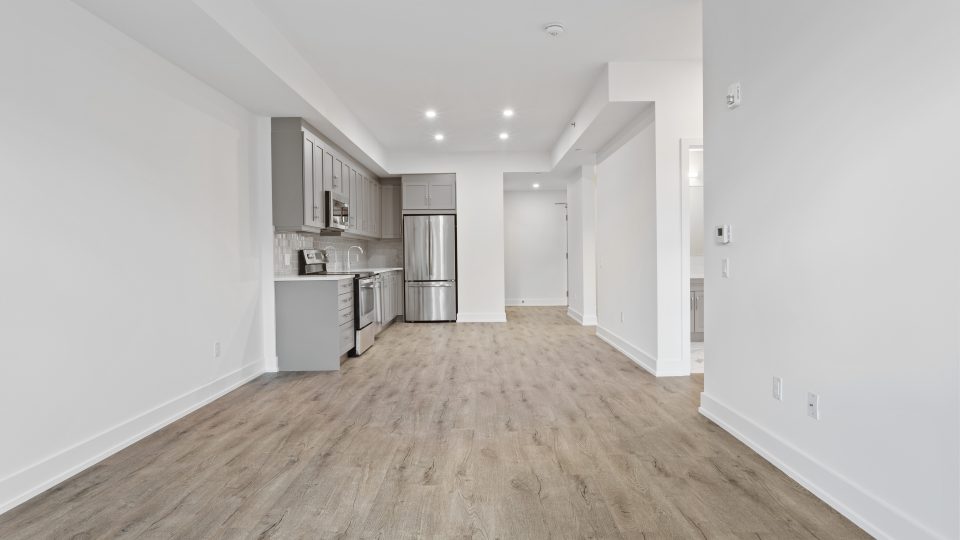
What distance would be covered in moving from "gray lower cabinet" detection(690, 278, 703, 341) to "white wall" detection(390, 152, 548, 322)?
3.14m

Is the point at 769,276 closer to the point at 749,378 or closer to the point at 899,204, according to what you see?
the point at 749,378

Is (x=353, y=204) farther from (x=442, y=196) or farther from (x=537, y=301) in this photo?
(x=537, y=301)

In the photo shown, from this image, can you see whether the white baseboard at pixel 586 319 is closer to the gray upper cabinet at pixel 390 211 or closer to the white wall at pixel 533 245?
the white wall at pixel 533 245

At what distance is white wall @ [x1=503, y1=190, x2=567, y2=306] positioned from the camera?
10.3m

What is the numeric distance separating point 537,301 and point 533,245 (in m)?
1.23

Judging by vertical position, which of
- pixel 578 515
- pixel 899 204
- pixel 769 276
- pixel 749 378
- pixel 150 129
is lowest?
pixel 578 515

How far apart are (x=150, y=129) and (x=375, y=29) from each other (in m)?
1.72

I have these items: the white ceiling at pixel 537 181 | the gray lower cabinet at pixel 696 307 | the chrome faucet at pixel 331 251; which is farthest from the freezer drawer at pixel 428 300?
the gray lower cabinet at pixel 696 307

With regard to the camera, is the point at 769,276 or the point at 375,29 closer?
the point at 769,276

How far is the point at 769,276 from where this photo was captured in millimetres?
2533

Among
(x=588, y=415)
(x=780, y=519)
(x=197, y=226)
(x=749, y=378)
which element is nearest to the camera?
(x=780, y=519)

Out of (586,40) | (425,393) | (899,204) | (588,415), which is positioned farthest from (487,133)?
(899,204)

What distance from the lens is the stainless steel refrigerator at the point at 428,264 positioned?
7.89 meters

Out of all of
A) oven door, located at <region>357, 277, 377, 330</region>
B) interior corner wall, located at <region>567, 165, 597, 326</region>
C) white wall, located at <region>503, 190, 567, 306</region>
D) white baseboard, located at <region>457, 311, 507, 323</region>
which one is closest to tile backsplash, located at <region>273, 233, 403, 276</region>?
oven door, located at <region>357, 277, 377, 330</region>
